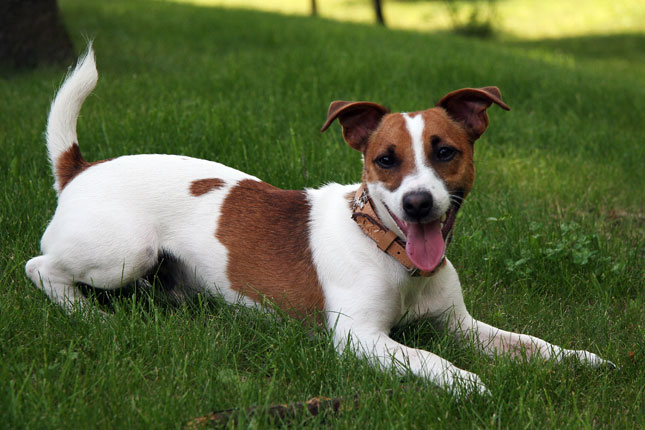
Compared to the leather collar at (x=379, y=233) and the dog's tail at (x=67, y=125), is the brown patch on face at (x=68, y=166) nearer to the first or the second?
the dog's tail at (x=67, y=125)

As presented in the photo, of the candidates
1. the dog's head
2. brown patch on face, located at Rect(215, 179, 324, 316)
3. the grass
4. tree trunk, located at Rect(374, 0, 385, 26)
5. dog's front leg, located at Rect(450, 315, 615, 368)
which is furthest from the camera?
tree trunk, located at Rect(374, 0, 385, 26)

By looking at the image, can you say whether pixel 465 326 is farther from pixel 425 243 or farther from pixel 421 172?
pixel 421 172

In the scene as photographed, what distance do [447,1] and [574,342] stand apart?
21.2 m

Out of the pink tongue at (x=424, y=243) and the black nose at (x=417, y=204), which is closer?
the black nose at (x=417, y=204)

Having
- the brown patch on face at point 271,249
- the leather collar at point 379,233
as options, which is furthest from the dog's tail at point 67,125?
the leather collar at point 379,233

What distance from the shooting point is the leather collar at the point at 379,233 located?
3260 millimetres

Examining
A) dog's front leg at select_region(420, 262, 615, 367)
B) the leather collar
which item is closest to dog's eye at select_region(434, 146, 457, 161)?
the leather collar

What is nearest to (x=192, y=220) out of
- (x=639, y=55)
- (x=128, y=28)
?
(x=128, y=28)

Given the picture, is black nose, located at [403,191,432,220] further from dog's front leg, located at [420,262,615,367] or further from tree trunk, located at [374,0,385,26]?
tree trunk, located at [374,0,385,26]

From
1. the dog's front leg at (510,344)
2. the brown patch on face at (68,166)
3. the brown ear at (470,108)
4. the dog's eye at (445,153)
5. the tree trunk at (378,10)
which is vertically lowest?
the tree trunk at (378,10)

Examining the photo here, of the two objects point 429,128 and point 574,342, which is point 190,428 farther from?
point 574,342

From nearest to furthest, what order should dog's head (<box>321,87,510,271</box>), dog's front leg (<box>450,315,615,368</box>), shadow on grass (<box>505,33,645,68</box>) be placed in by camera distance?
dog's head (<box>321,87,510,271</box>) → dog's front leg (<box>450,315,615,368</box>) → shadow on grass (<box>505,33,645,68</box>)

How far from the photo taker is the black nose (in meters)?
2.97

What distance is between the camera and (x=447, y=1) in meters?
23.2
